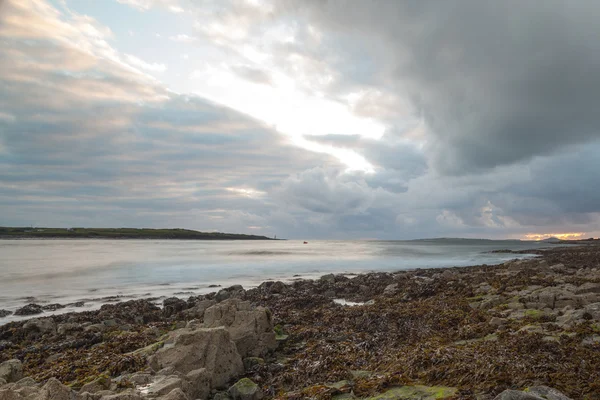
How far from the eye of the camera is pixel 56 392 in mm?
4289

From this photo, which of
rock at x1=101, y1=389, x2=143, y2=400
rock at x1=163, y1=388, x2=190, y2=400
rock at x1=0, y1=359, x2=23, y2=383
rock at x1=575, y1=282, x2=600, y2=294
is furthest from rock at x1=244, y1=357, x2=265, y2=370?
rock at x1=575, y1=282, x2=600, y2=294

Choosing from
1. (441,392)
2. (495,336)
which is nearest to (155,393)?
(441,392)

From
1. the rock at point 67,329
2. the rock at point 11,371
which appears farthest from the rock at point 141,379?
the rock at point 67,329

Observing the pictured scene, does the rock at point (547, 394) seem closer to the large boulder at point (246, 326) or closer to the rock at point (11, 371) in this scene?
the large boulder at point (246, 326)

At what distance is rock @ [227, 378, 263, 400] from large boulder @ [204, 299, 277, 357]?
203cm

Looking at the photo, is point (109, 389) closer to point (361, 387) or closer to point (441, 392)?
point (361, 387)

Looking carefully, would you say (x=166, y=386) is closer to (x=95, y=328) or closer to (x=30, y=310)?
(x=95, y=328)

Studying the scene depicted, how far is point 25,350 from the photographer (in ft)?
34.0

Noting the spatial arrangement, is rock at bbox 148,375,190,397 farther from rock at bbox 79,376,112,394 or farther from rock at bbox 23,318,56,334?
rock at bbox 23,318,56,334

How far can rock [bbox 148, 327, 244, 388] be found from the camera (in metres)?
6.77

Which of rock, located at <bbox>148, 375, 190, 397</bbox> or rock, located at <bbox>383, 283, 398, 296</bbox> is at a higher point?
rock, located at <bbox>148, 375, 190, 397</bbox>

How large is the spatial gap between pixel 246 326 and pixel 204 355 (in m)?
2.00

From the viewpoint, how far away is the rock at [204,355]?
677 centimetres

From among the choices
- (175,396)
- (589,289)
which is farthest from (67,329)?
(589,289)
